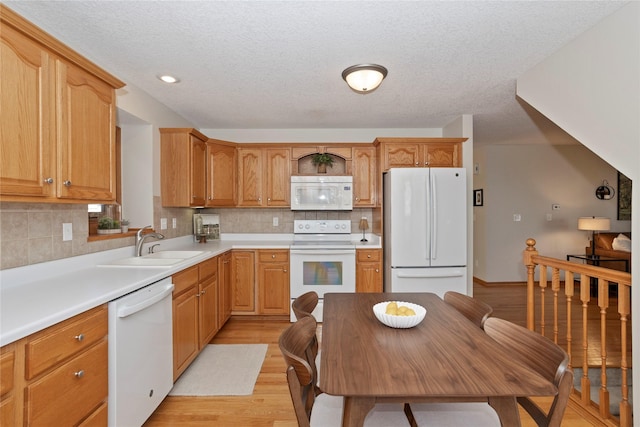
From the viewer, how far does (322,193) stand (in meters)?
3.94

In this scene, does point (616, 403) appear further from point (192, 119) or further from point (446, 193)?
point (192, 119)

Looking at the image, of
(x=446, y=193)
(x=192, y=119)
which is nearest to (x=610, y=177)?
(x=446, y=193)

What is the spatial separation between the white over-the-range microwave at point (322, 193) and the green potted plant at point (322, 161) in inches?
7.6

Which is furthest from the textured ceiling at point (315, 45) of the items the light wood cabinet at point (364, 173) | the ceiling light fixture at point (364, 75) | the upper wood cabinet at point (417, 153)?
the light wood cabinet at point (364, 173)

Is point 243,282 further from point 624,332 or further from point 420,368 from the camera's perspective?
point 624,332

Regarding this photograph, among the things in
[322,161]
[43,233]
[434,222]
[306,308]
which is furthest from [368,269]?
[43,233]

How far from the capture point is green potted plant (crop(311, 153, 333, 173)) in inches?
157

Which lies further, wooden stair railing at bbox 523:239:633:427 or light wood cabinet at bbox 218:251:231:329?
light wood cabinet at bbox 218:251:231:329

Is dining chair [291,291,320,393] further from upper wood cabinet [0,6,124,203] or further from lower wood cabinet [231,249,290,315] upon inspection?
lower wood cabinet [231,249,290,315]

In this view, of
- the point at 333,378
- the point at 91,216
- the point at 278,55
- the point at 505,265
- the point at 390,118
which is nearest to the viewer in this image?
the point at 333,378

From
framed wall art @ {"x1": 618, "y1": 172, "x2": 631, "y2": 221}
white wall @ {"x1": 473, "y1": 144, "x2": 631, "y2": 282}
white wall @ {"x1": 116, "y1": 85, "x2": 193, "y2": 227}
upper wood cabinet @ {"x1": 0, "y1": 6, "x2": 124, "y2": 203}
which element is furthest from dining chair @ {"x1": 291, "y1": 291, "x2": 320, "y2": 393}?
framed wall art @ {"x1": 618, "y1": 172, "x2": 631, "y2": 221}

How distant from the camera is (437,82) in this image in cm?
271

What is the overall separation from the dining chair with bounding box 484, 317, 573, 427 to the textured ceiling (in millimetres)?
1666

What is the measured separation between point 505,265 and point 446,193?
279 centimetres
